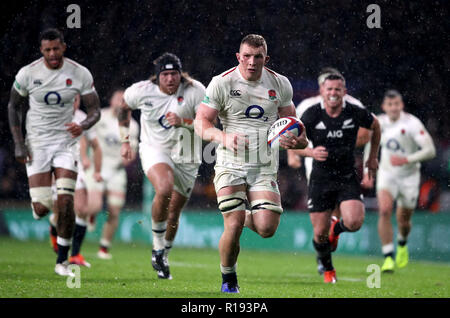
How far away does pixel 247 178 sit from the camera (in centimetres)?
662

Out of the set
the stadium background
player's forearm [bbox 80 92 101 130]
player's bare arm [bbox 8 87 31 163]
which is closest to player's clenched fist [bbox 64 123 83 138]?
player's forearm [bbox 80 92 101 130]

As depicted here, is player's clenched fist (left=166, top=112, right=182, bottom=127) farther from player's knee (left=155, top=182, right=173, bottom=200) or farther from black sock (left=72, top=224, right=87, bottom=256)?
black sock (left=72, top=224, right=87, bottom=256)

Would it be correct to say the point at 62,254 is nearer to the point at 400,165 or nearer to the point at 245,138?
the point at 245,138

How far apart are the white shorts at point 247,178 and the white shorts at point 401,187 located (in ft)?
17.4

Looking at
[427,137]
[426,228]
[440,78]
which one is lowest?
[426,228]

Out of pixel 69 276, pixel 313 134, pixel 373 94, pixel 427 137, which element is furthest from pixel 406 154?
pixel 69 276

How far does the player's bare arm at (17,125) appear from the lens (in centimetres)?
827

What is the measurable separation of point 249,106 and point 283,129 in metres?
0.57

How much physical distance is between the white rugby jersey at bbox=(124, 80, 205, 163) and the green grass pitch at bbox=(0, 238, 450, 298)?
147cm

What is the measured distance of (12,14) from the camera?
34.5 feet

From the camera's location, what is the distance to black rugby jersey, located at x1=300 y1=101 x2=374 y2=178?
8.53 metres

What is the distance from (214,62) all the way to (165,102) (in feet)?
5.03
